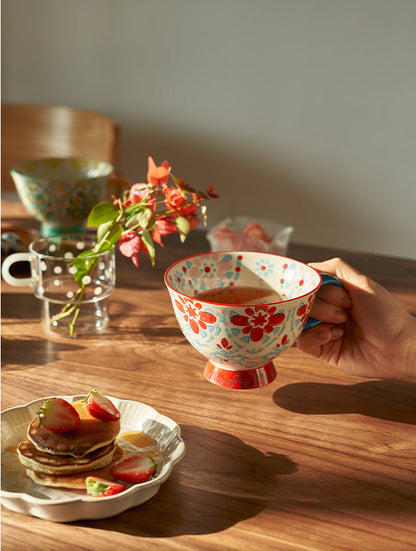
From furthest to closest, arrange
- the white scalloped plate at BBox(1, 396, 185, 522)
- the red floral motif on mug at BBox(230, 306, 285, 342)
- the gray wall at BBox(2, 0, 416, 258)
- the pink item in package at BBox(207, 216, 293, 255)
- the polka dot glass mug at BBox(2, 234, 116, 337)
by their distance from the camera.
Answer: the gray wall at BBox(2, 0, 416, 258) < the pink item in package at BBox(207, 216, 293, 255) < the polka dot glass mug at BBox(2, 234, 116, 337) < the red floral motif on mug at BBox(230, 306, 285, 342) < the white scalloped plate at BBox(1, 396, 185, 522)

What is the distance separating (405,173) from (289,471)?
2.09 m

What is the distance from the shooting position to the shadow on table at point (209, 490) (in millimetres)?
541

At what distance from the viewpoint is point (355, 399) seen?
76cm

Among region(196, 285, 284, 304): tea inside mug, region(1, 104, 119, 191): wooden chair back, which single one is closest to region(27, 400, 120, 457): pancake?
region(196, 285, 284, 304): tea inside mug

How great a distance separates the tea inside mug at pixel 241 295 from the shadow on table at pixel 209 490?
19 centimetres

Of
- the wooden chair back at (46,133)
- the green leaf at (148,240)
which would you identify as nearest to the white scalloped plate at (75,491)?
the green leaf at (148,240)

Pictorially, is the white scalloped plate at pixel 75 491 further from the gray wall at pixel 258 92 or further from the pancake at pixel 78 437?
the gray wall at pixel 258 92

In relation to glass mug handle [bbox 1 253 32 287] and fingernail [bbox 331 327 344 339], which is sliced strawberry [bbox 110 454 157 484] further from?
glass mug handle [bbox 1 253 32 287]

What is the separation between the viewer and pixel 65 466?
56 centimetres

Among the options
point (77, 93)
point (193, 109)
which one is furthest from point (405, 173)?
point (77, 93)

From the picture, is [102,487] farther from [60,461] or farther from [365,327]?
[365,327]

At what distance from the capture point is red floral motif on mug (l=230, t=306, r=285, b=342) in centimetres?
67

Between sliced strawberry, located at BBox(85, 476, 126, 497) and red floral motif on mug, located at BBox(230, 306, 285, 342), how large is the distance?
0.22 m

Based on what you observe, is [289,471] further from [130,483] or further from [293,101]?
[293,101]
